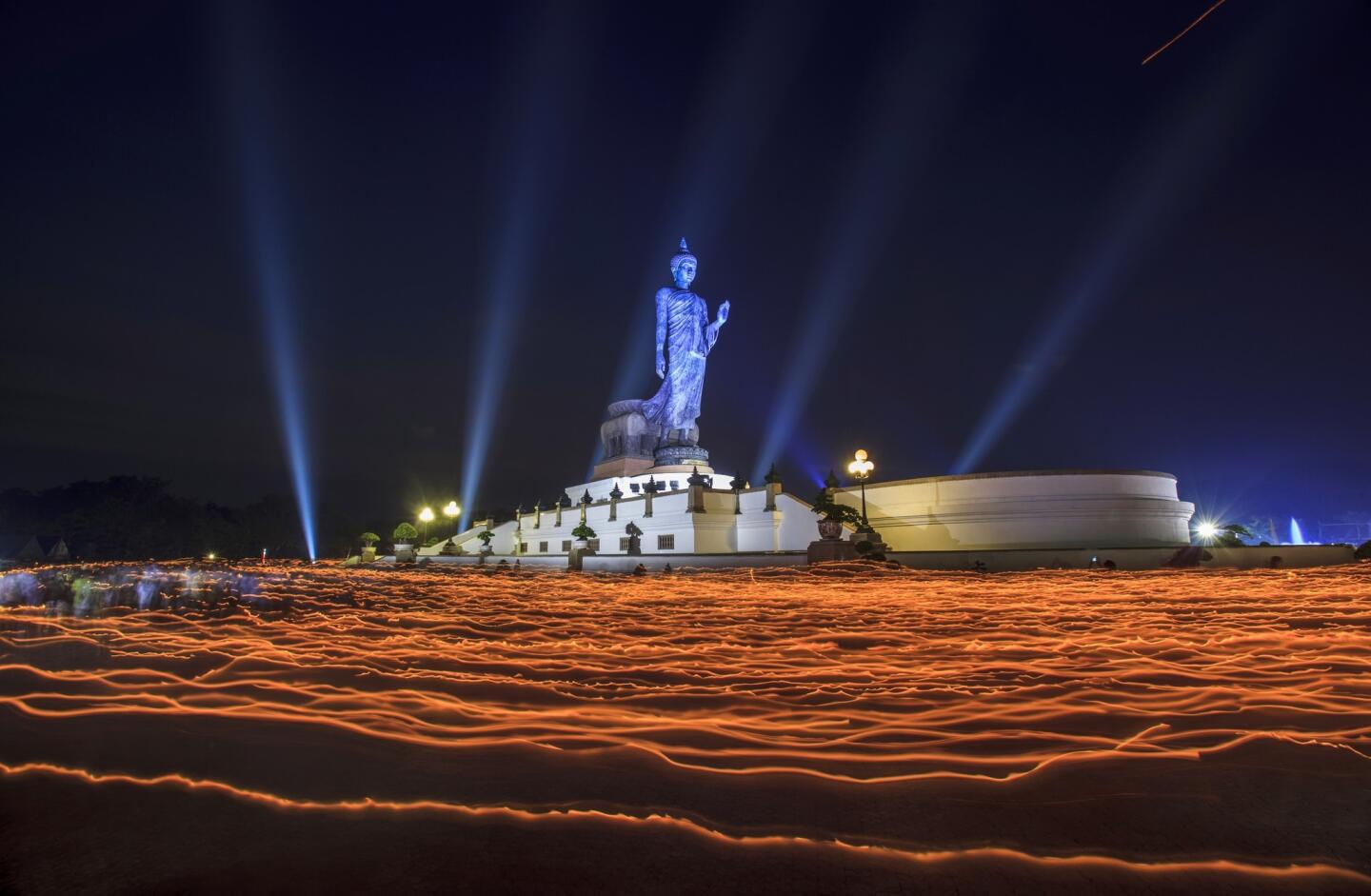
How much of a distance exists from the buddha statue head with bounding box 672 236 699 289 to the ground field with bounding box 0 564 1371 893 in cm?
3600

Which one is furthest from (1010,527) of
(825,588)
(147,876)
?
(147,876)

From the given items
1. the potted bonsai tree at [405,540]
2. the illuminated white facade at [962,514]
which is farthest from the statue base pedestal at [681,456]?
the potted bonsai tree at [405,540]

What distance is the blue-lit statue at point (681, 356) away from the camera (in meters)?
39.7

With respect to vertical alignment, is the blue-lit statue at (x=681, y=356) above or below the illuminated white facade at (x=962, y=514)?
above

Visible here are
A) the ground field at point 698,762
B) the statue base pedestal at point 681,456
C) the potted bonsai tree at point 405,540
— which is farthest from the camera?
the statue base pedestal at point 681,456

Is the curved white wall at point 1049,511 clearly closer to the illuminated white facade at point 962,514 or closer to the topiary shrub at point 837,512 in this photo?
the illuminated white facade at point 962,514

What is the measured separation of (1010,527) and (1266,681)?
18893mm

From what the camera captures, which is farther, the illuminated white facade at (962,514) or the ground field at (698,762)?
the illuminated white facade at (962,514)

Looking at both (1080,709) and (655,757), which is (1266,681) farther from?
(655,757)

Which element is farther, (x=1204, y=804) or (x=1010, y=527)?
(x=1010, y=527)

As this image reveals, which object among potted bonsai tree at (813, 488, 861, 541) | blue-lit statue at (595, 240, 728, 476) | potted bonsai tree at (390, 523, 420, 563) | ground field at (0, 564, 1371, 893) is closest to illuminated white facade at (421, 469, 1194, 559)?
potted bonsai tree at (813, 488, 861, 541)

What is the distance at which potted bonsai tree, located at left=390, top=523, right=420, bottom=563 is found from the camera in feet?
112

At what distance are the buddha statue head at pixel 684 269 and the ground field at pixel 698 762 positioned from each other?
35999 mm

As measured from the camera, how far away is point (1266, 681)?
4.63m
